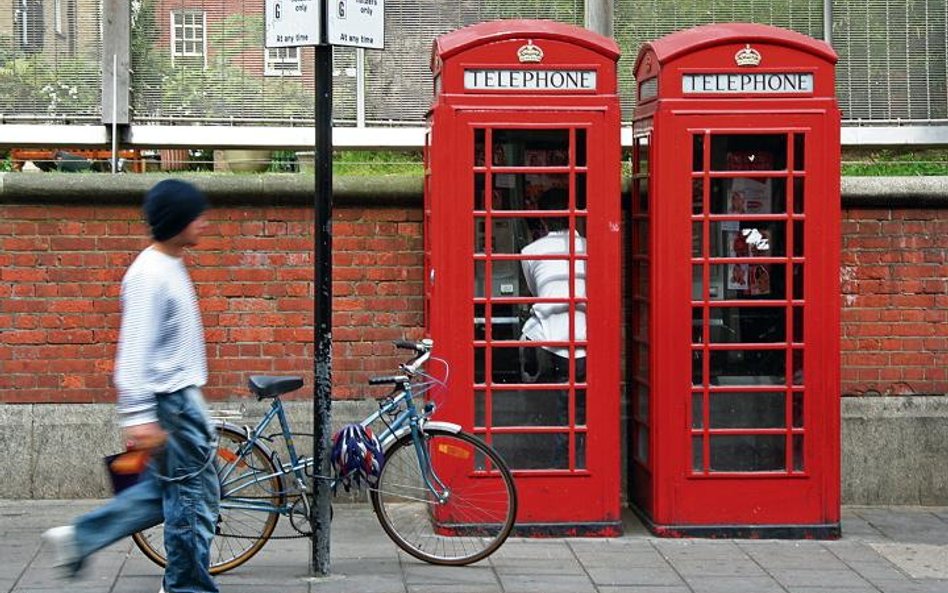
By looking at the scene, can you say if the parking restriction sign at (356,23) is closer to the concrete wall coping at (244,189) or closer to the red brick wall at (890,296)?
the concrete wall coping at (244,189)

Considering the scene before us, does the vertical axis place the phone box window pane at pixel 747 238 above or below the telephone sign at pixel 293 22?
below

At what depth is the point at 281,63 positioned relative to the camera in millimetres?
9172

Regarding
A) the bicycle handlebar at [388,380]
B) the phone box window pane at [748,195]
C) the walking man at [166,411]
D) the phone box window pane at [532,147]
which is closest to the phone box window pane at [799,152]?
the phone box window pane at [748,195]

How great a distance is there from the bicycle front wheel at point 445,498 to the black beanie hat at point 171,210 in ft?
6.51

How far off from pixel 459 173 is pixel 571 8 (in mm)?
2276

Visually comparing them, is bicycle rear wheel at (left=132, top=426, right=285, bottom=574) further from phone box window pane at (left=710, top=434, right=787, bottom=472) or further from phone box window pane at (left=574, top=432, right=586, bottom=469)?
phone box window pane at (left=710, top=434, right=787, bottom=472)

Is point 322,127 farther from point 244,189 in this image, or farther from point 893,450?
point 893,450

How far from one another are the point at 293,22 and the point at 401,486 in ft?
7.56

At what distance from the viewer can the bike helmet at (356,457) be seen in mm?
6832

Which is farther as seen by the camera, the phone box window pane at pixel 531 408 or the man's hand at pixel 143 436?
the phone box window pane at pixel 531 408

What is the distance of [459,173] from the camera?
7.52 m

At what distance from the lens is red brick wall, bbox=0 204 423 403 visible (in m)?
8.40

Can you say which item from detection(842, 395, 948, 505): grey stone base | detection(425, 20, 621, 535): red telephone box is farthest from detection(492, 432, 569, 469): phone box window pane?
detection(842, 395, 948, 505): grey stone base

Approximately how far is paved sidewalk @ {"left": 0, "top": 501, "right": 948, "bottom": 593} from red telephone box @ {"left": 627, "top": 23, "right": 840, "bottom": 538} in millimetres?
318
